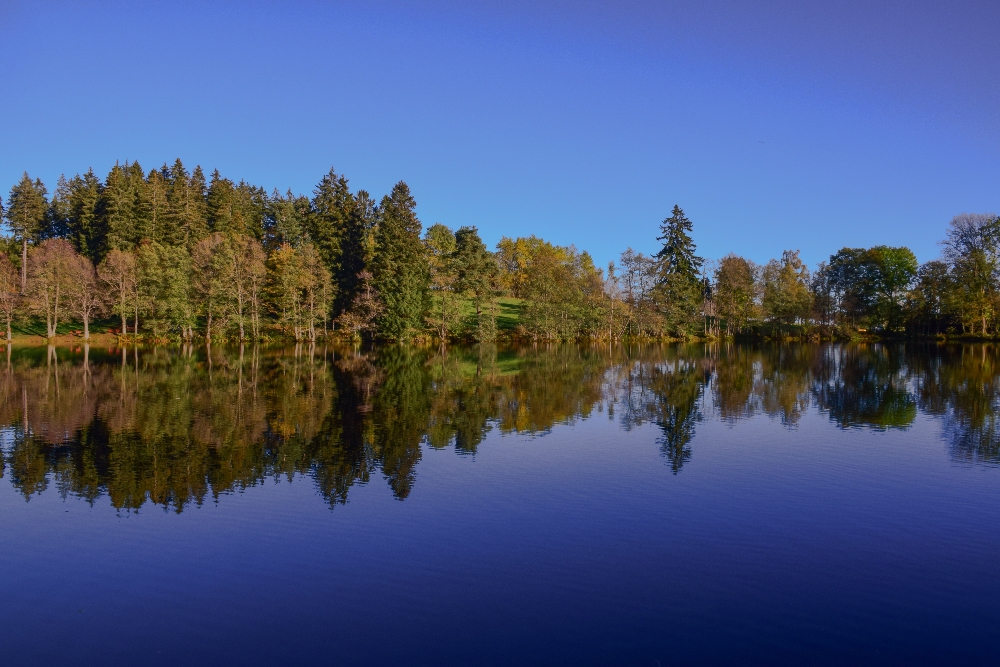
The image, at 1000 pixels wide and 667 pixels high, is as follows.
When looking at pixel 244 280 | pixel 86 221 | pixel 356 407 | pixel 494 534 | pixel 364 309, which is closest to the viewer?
pixel 494 534

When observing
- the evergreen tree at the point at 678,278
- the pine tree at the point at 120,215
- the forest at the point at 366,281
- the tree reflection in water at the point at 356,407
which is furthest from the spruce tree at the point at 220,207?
the evergreen tree at the point at 678,278

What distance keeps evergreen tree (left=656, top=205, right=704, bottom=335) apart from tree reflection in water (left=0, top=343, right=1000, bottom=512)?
34809 mm

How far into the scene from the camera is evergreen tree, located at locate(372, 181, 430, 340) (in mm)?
70250

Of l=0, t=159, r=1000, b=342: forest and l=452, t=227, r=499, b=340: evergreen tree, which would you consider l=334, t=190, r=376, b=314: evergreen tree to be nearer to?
l=0, t=159, r=1000, b=342: forest

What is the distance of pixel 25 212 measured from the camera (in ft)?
271

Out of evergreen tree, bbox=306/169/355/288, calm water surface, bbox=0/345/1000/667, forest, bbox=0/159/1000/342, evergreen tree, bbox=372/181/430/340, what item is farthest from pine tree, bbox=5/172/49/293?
calm water surface, bbox=0/345/1000/667

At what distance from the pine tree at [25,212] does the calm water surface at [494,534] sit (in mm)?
68256

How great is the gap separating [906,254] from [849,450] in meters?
97.1

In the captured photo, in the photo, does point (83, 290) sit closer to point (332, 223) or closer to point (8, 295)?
point (8, 295)

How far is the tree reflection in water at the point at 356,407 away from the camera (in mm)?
17219

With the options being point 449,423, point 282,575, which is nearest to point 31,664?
point 282,575

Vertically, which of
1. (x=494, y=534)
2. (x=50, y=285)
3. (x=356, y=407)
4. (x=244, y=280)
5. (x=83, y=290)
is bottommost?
(x=494, y=534)

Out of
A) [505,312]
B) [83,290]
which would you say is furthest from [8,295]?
[505,312]

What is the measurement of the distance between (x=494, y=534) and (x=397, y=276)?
59.8m
